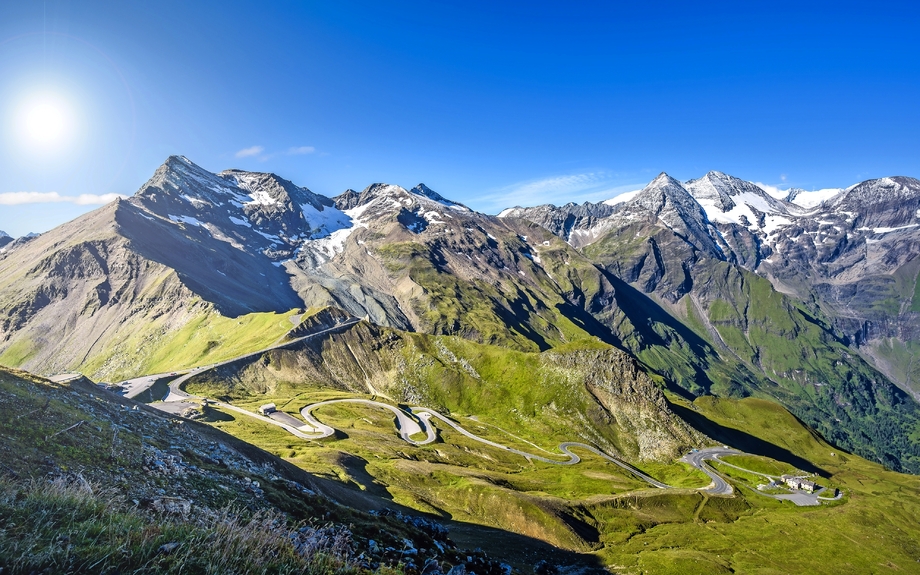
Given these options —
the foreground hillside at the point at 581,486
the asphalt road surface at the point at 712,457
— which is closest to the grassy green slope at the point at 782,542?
the foreground hillside at the point at 581,486

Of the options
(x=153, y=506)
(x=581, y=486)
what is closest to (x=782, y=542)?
(x=581, y=486)

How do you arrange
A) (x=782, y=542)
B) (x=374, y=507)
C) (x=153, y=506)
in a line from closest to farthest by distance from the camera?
(x=153, y=506) < (x=374, y=507) < (x=782, y=542)

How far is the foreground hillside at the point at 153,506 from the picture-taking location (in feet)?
32.6

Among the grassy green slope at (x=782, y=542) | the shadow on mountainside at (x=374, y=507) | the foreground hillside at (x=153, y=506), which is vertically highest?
the foreground hillside at (x=153, y=506)

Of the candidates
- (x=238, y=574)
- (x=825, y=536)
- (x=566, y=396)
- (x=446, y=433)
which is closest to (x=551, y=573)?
(x=238, y=574)

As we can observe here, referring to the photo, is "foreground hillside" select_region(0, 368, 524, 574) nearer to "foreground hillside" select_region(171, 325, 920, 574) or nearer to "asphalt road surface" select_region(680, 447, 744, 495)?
"foreground hillside" select_region(171, 325, 920, 574)

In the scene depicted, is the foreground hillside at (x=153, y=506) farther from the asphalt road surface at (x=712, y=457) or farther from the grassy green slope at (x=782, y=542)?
the asphalt road surface at (x=712, y=457)

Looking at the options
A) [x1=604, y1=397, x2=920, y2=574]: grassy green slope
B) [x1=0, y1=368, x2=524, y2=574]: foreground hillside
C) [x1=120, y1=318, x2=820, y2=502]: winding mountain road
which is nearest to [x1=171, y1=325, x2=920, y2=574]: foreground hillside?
[x1=604, y1=397, x2=920, y2=574]: grassy green slope

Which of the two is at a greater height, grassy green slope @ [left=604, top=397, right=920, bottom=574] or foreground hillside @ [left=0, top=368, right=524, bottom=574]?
foreground hillside @ [left=0, top=368, right=524, bottom=574]

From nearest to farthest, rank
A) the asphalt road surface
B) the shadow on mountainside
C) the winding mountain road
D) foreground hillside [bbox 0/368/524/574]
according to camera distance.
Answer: foreground hillside [bbox 0/368/524/574] → the shadow on mountainside → the winding mountain road → the asphalt road surface

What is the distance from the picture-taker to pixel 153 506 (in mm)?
18297

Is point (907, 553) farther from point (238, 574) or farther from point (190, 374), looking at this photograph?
point (190, 374)

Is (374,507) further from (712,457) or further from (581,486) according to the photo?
(712,457)

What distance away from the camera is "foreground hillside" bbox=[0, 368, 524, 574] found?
992 cm
